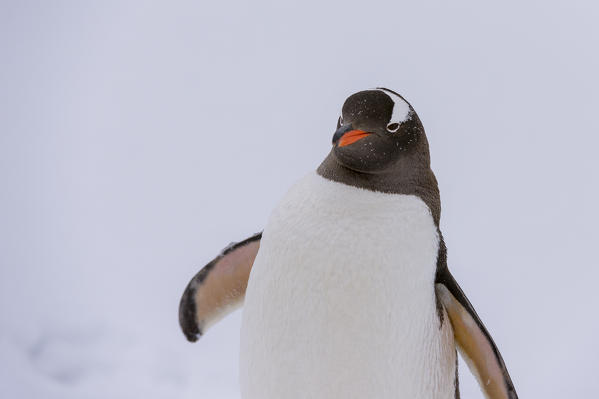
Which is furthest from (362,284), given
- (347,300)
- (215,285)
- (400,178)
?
(215,285)

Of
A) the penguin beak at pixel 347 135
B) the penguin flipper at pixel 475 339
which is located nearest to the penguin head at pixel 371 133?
the penguin beak at pixel 347 135

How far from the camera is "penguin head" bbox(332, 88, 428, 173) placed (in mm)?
797

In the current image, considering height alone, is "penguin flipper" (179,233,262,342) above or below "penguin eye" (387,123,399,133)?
below

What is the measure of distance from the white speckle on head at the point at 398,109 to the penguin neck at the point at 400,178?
0.06 m

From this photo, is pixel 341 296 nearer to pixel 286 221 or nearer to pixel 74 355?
pixel 286 221

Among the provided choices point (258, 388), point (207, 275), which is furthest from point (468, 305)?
point (207, 275)

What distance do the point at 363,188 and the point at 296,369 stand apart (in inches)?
10.5

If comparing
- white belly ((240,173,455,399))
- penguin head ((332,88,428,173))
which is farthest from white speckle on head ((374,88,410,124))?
white belly ((240,173,455,399))

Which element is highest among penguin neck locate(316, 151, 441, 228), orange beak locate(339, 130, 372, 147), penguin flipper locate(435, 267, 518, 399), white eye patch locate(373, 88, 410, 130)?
white eye patch locate(373, 88, 410, 130)

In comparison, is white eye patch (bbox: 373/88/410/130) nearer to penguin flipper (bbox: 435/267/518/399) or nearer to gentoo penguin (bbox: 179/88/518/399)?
gentoo penguin (bbox: 179/88/518/399)

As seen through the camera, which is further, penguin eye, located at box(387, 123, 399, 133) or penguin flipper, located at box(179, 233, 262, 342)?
penguin flipper, located at box(179, 233, 262, 342)

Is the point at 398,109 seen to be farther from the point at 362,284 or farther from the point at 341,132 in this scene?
the point at 362,284

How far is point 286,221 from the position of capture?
2.82 feet

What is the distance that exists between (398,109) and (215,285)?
0.45 meters
